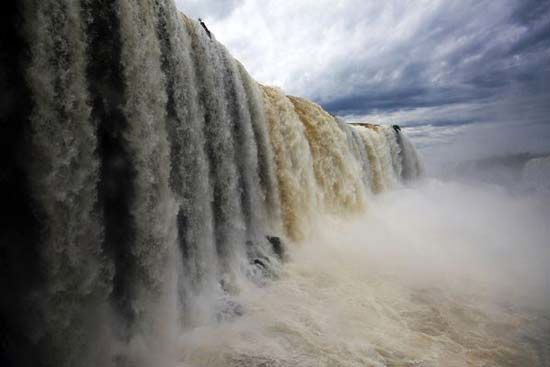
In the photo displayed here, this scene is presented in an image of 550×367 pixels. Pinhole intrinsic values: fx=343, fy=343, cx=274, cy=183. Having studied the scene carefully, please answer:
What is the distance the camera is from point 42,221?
341 cm

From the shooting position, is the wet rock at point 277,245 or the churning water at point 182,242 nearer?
the churning water at point 182,242

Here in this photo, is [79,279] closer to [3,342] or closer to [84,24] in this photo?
[3,342]

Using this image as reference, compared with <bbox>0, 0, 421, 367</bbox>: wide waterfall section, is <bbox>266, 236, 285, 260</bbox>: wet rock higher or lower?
lower

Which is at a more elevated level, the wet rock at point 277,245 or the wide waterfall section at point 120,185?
the wide waterfall section at point 120,185

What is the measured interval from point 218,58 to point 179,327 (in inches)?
200

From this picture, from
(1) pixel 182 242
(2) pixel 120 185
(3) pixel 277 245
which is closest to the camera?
(2) pixel 120 185

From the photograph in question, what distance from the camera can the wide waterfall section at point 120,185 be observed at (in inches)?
132

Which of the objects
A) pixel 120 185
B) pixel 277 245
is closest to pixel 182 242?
pixel 120 185

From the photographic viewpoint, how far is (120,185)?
15.1ft

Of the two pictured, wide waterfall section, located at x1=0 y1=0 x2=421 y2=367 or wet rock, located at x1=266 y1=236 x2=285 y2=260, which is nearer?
wide waterfall section, located at x1=0 y1=0 x2=421 y2=367

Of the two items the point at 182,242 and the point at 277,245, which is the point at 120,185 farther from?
the point at 277,245

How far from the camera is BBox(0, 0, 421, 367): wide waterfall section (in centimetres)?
335

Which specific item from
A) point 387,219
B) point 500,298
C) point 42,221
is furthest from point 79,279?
point 387,219

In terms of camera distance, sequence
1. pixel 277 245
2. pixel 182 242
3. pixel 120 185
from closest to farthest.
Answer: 1. pixel 120 185
2. pixel 182 242
3. pixel 277 245
